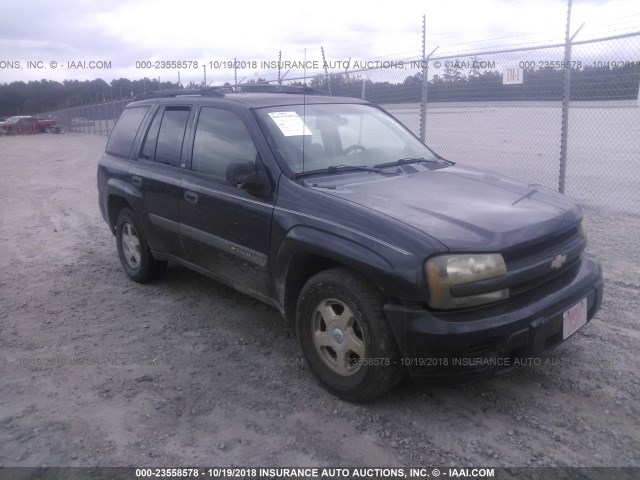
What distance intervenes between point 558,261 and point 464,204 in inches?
24.4

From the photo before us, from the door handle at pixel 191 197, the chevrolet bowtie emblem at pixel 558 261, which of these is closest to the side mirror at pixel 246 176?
the door handle at pixel 191 197

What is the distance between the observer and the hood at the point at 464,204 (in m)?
3.04

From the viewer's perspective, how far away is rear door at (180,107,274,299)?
3893mm

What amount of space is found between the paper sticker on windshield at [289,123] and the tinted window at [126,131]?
5.98 feet

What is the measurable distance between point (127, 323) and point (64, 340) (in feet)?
1.62

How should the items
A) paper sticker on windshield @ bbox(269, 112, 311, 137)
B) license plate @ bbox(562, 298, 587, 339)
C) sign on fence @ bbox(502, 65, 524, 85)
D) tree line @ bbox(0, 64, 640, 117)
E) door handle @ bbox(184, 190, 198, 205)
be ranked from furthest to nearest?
sign on fence @ bbox(502, 65, 524, 85)
tree line @ bbox(0, 64, 640, 117)
door handle @ bbox(184, 190, 198, 205)
paper sticker on windshield @ bbox(269, 112, 311, 137)
license plate @ bbox(562, 298, 587, 339)

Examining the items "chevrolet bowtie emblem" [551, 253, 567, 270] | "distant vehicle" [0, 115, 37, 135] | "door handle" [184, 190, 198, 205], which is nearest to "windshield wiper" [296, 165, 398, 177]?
"door handle" [184, 190, 198, 205]

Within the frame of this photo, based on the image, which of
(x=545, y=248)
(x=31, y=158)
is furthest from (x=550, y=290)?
(x=31, y=158)

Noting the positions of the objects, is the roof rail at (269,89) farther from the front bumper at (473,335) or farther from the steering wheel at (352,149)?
the front bumper at (473,335)

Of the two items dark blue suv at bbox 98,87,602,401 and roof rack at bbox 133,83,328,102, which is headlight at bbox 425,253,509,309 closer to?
dark blue suv at bbox 98,87,602,401

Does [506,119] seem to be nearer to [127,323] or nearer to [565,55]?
[565,55]

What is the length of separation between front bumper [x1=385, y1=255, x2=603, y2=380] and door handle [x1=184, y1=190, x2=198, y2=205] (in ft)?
6.57

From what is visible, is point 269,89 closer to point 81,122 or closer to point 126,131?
point 126,131

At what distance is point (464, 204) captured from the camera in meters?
3.41
